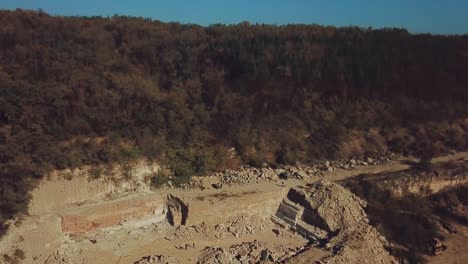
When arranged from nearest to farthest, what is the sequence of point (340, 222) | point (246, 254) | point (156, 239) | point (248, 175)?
point (246, 254), point (156, 239), point (340, 222), point (248, 175)

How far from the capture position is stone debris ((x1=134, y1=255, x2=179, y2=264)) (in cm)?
1422

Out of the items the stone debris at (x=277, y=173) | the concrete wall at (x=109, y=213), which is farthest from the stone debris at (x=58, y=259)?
the stone debris at (x=277, y=173)

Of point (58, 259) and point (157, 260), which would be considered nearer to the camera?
point (58, 259)

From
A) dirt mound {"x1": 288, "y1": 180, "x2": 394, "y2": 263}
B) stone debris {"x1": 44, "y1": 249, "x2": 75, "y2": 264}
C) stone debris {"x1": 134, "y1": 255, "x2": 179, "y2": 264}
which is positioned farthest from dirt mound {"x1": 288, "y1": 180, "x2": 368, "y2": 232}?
stone debris {"x1": 44, "y1": 249, "x2": 75, "y2": 264}

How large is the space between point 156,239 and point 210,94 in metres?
8.61

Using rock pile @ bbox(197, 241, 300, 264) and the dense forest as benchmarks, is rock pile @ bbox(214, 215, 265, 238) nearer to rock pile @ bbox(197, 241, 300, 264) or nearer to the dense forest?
rock pile @ bbox(197, 241, 300, 264)

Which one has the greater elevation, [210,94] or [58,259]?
[210,94]

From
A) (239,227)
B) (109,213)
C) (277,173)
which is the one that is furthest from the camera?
(277,173)

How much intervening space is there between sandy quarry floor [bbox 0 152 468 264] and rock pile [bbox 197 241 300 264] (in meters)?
0.30

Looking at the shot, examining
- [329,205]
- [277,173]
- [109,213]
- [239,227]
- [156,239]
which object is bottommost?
[156,239]

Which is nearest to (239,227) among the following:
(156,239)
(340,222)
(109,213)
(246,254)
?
(246,254)

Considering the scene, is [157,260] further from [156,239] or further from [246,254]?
[246,254]

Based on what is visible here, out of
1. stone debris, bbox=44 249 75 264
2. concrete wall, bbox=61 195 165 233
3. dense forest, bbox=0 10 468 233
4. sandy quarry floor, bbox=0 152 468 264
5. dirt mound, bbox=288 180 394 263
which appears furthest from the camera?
dense forest, bbox=0 10 468 233

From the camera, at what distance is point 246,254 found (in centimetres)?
1509
